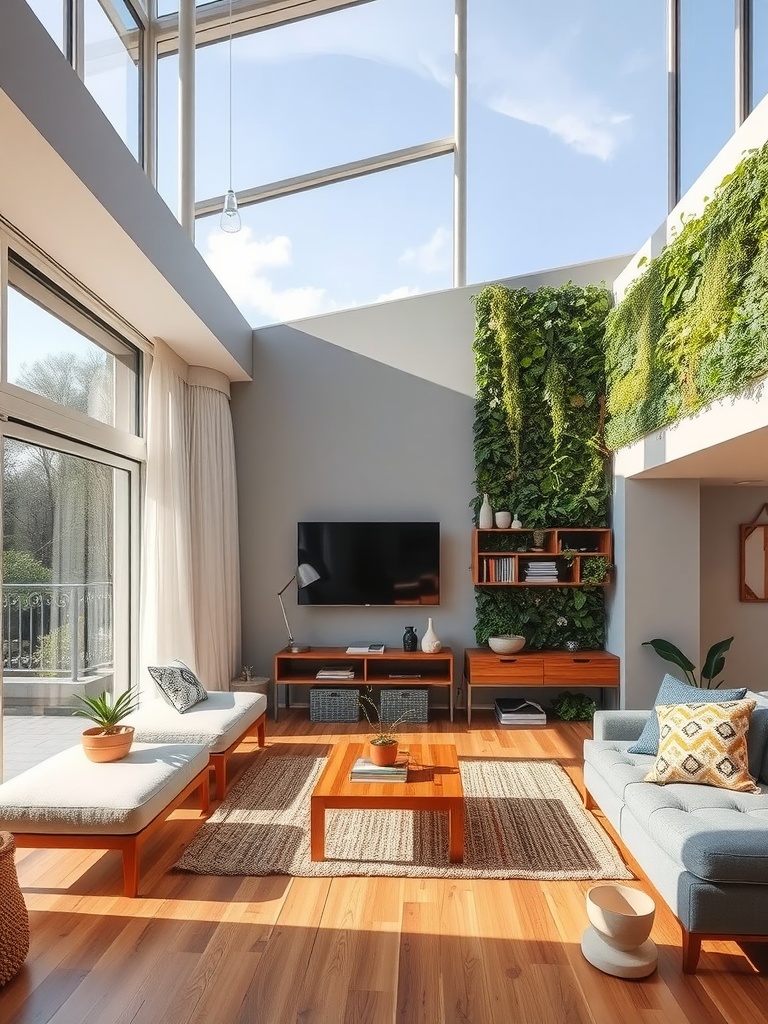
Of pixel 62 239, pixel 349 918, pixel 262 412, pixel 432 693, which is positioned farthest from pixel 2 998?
pixel 262 412

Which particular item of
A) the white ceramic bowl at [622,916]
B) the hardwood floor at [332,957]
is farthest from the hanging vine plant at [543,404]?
the white ceramic bowl at [622,916]

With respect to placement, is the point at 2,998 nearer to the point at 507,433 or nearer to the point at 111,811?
the point at 111,811

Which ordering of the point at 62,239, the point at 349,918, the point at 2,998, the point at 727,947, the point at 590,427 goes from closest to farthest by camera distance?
1. the point at 2,998
2. the point at 727,947
3. the point at 349,918
4. the point at 62,239
5. the point at 590,427

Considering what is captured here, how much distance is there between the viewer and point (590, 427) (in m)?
5.92

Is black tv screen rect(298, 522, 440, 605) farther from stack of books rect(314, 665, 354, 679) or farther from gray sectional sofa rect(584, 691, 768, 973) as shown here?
gray sectional sofa rect(584, 691, 768, 973)

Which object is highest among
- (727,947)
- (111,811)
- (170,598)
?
(170,598)

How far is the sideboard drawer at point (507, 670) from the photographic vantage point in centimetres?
564

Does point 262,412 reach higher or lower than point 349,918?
higher

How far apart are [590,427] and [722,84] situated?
2.45 meters

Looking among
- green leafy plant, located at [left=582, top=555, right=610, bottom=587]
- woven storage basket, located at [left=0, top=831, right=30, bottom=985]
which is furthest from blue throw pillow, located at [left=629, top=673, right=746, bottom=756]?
A: woven storage basket, located at [left=0, top=831, right=30, bottom=985]

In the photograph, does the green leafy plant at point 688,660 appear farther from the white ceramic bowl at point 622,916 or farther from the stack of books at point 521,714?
the white ceramic bowl at point 622,916

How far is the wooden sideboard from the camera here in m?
5.60

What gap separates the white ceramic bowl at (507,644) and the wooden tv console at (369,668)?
342 mm

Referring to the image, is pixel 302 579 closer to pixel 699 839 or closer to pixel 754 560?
pixel 754 560
